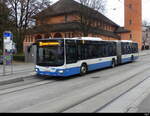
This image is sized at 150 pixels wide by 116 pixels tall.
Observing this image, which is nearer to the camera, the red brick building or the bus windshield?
the bus windshield

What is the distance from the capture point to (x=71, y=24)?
41.8 metres

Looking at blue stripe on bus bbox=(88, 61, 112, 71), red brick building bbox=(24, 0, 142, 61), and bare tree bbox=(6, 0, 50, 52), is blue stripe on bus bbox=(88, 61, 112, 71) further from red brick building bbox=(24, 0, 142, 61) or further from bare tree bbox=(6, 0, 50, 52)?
bare tree bbox=(6, 0, 50, 52)

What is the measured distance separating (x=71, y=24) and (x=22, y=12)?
1550 centimetres

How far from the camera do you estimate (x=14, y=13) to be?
28.0 metres

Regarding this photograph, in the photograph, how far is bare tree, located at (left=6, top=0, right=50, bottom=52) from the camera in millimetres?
27500

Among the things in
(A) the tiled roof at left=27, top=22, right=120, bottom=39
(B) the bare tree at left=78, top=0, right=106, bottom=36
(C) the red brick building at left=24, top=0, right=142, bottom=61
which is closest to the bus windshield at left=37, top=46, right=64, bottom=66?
(C) the red brick building at left=24, top=0, right=142, bottom=61

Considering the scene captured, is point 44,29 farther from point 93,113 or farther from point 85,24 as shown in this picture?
point 93,113

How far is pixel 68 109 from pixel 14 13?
25.4 m

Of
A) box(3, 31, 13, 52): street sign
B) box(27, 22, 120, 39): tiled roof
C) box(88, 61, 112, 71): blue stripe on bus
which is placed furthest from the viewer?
box(27, 22, 120, 39): tiled roof

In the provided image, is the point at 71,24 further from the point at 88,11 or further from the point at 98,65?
the point at 98,65

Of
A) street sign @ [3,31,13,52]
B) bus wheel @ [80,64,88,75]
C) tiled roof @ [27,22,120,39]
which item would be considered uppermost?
tiled roof @ [27,22,120,39]

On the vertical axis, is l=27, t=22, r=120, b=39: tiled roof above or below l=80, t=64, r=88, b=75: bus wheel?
above

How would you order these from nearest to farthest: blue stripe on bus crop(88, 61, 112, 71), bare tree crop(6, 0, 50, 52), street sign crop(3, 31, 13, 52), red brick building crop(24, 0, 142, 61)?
street sign crop(3, 31, 13, 52) → blue stripe on bus crop(88, 61, 112, 71) → bare tree crop(6, 0, 50, 52) → red brick building crop(24, 0, 142, 61)

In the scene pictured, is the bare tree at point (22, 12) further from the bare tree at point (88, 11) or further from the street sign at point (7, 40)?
the street sign at point (7, 40)
